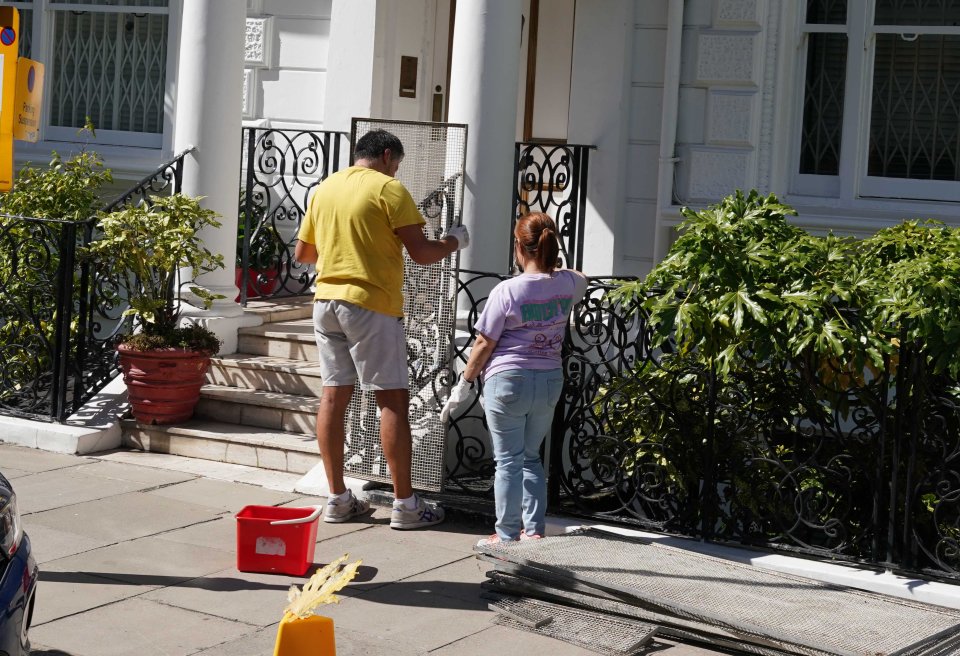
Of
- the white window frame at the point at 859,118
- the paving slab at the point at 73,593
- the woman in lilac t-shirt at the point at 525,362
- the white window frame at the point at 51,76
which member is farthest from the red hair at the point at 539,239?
the white window frame at the point at 51,76

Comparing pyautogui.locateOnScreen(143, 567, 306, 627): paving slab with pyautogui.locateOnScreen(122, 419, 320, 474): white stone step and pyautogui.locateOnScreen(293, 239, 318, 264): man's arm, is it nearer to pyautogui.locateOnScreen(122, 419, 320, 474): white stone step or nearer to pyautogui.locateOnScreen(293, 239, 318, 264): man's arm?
pyautogui.locateOnScreen(293, 239, 318, 264): man's arm

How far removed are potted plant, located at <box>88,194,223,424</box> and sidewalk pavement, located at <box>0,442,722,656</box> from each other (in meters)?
0.61

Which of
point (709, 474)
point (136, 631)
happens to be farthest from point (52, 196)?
point (709, 474)

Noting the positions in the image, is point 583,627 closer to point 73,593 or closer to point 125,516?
point 73,593

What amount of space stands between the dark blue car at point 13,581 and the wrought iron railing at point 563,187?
229 inches

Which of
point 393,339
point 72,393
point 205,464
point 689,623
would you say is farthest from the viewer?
point 72,393

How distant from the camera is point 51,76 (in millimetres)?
12398

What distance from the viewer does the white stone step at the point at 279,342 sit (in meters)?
8.94

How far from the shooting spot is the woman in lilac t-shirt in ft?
19.9

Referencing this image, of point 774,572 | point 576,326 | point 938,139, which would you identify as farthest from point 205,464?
point 938,139

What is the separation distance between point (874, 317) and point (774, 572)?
125cm

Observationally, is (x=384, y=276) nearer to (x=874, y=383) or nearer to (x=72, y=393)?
(x=874, y=383)

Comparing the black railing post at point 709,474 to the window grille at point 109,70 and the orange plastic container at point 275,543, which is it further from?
the window grille at point 109,70

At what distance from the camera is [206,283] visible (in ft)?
Result: 30.1
